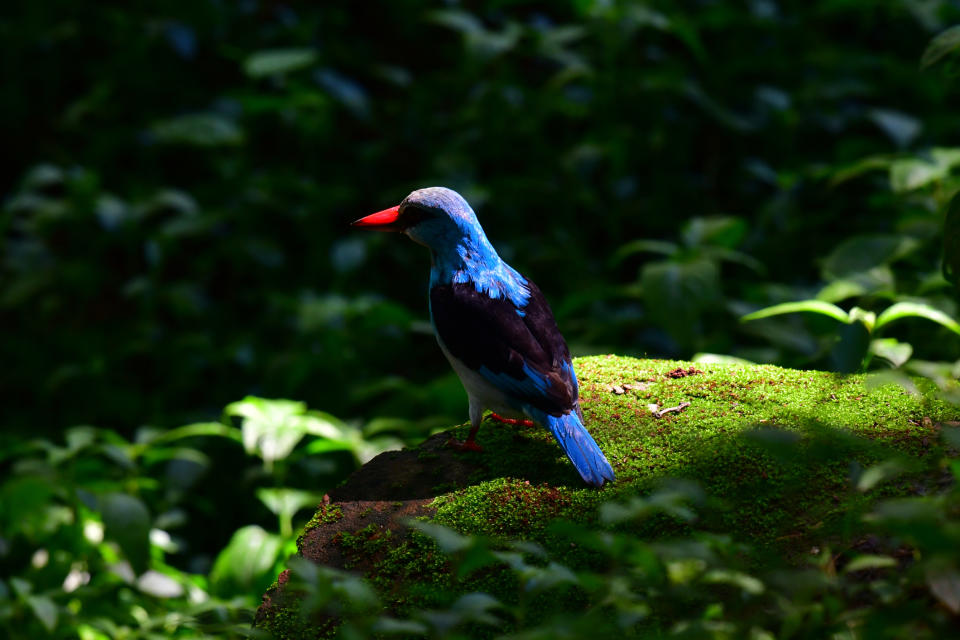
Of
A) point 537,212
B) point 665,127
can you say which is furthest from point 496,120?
point 665,127

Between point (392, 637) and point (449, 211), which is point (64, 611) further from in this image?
point (449, 211)

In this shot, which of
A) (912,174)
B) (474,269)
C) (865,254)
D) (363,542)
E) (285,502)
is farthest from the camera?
(912,174)

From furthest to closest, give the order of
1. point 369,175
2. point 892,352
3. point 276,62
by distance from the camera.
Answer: point 369,175 < point 276,62 < point 892,352

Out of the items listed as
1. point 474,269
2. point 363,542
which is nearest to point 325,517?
point 363,542

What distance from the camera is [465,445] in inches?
100

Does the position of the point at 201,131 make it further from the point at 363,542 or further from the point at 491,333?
the point at 363,542

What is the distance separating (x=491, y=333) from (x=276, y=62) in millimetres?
3476

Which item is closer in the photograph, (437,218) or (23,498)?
(437,218)

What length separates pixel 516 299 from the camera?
2.61 m

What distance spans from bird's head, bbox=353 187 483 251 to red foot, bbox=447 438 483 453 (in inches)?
21.7

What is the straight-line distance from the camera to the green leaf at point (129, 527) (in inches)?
112

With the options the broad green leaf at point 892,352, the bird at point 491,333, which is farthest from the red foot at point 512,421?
the broad green leaf at point 892,352

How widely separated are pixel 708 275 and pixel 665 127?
2.06 m

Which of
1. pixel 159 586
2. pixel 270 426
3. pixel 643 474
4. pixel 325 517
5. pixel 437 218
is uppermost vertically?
pixel 437 218
